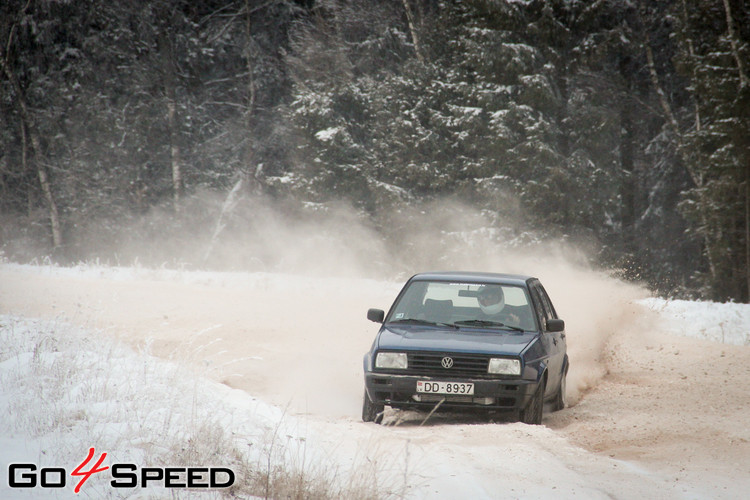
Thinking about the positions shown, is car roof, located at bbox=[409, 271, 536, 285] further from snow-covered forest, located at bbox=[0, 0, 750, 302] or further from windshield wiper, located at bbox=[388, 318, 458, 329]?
snow-covered forest, located at bbox=[0, 0, 750, 302]

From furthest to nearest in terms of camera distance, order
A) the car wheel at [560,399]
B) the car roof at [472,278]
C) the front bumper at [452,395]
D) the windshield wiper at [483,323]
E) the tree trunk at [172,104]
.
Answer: the tree trunk at [172,104]
the car wheel at [560,399]
the car roof at [472,278]
the windshield wiper at [483,323]
the front bumper at [452,395]

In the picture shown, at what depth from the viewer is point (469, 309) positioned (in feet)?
29.2

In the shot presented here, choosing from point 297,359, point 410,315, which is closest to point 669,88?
point 297,359

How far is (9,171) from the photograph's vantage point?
1705 inches

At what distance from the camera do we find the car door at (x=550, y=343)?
8.53m

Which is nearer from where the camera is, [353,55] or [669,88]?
[669,88]

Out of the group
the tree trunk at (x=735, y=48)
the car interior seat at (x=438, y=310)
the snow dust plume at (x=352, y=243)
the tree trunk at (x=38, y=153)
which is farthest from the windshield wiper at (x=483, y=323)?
the tree trunk at (x=38, y=153)

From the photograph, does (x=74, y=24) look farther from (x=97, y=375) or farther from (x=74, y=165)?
(x=97, y=375)

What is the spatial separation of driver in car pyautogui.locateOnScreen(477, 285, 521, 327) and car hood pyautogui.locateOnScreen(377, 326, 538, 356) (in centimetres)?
36

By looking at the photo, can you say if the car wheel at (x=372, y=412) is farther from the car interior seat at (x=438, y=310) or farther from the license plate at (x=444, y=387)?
the car interior seat at (x=438, y=310)

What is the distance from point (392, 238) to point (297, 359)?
22.6 m

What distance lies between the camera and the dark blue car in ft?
Answer: 24.9

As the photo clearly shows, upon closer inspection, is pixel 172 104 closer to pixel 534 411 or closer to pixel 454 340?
pixel 454 340

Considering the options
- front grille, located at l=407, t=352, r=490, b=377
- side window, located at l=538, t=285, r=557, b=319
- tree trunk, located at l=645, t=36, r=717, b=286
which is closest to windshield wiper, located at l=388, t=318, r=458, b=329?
front grille, located at l=407, t=352, r=490, b=377
